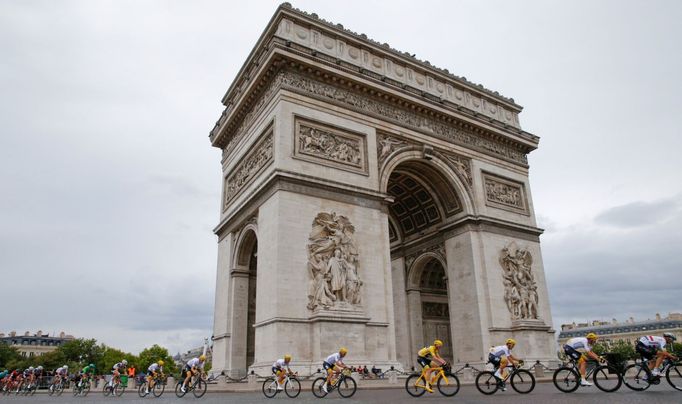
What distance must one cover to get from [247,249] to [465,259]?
33.2 ft

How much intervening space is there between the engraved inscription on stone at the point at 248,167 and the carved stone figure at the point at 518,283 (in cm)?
1209

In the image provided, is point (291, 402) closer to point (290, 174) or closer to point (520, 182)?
point (290, 174)

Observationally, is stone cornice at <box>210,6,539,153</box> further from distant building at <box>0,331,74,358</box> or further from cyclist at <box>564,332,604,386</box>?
distant building at <box>0,331,74,358</box>

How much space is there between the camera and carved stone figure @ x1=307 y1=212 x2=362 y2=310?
17.2m

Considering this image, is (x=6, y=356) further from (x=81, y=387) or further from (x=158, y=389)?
(x=158, y=389)

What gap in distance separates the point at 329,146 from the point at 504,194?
10.7 meters

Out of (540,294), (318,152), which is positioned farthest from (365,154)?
(540,294)

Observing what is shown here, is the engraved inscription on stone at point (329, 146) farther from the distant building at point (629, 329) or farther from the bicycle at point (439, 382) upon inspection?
the distant building at point (629, 329)

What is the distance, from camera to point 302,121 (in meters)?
19.6

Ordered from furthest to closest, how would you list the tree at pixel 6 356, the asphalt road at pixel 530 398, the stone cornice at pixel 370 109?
the tree at pixel 6 356, the stone cornice at pixel 370 109, the asphalt road at pixel 530 398

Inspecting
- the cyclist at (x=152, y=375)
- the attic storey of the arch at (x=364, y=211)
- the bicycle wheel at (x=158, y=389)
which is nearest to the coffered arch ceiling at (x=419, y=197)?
the attic storey of the arch at (x=364, y=211)

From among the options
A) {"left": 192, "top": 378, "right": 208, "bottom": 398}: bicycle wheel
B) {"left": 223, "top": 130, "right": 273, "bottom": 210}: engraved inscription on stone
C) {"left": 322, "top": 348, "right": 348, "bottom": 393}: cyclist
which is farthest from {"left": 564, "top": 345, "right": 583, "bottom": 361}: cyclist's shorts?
{"left": 223, "top": 130, "right": 273, "bottom": 210}: engraved inscription on stone

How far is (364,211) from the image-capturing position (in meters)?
19.6

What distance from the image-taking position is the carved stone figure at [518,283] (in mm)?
22547
